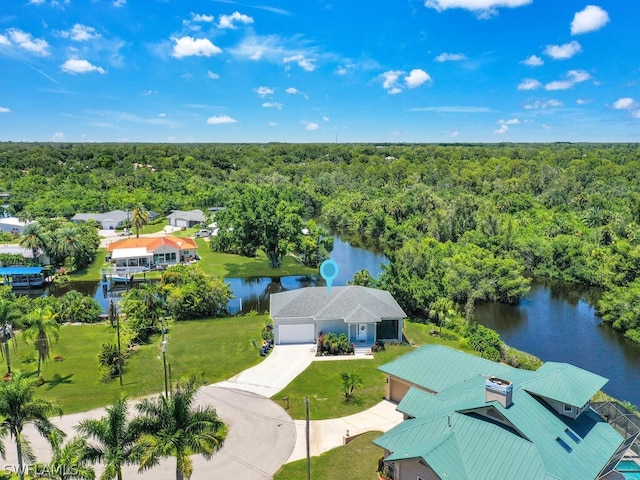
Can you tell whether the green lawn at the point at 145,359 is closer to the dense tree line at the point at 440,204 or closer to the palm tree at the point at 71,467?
the palm tree at the point at 71,467

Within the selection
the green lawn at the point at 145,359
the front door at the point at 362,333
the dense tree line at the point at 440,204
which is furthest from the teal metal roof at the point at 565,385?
the dense tree line at the point at 440,204

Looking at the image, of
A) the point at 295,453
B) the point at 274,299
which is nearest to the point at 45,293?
the point at 274,299

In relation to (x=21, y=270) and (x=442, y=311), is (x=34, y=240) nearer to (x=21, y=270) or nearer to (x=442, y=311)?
(x=21, y=270)

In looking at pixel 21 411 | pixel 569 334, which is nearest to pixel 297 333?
pixel 21 411

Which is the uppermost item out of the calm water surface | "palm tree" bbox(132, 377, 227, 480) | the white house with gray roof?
"palm tree" bbox(132, 377, 227, 480)

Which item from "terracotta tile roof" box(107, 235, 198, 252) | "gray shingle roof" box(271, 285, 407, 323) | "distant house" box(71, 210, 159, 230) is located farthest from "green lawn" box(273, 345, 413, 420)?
"distant house" box(71, 210, 159, 230)

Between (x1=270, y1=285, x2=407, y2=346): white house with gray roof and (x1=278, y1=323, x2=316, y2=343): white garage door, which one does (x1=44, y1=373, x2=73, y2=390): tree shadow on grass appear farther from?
(x1=278, y1=323, x2=316, y2=343): white garage door

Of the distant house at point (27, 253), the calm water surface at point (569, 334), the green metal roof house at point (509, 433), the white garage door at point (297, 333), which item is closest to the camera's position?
the green metal roof house at point (509, 433)
